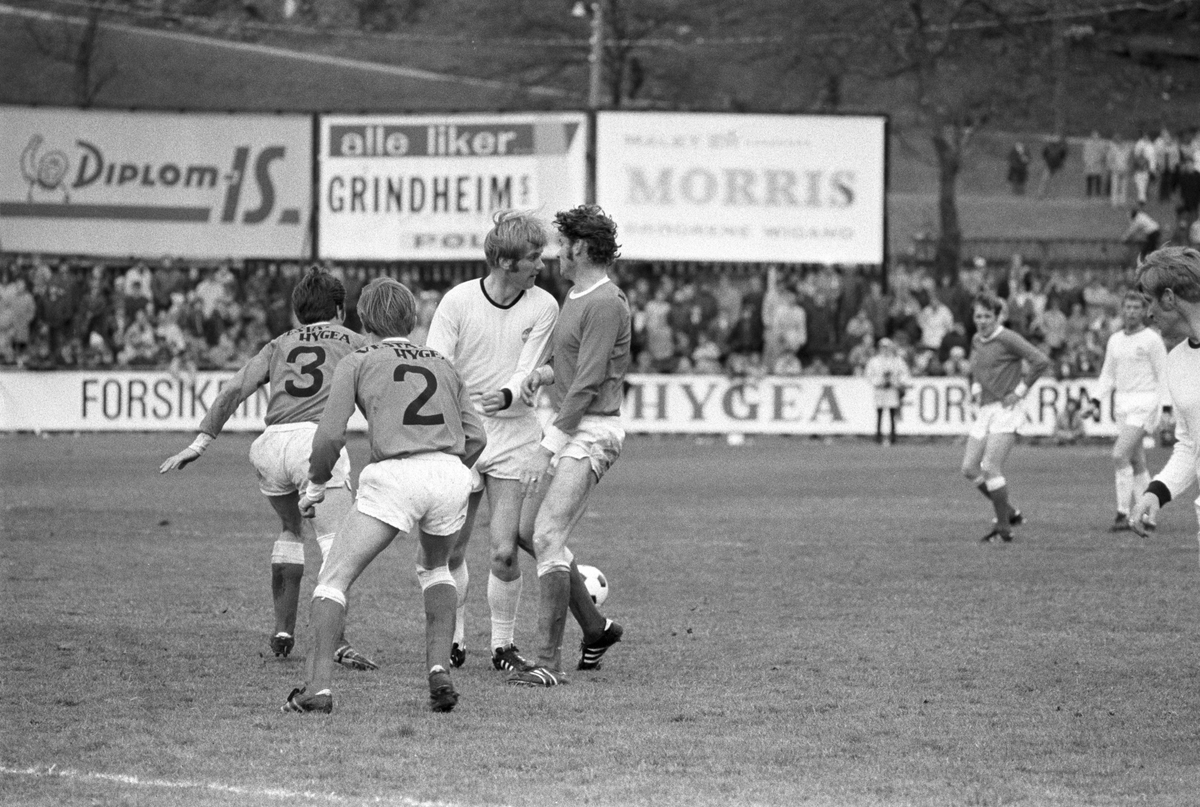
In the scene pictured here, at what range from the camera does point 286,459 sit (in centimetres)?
959

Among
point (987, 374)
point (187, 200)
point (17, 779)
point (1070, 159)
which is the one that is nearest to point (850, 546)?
point (987, 374)

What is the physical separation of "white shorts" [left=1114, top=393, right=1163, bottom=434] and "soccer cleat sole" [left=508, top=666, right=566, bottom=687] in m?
9.50

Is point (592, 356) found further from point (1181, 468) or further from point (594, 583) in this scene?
point (1181, 468)

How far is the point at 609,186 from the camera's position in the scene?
33344mm

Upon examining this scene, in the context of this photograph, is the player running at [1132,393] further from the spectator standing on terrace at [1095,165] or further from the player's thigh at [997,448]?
the spectator standing on terrace at [1095,165]

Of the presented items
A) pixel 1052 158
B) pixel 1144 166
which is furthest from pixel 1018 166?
pixel 1144 166

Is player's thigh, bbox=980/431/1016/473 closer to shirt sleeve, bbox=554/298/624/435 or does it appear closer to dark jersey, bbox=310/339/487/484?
shirt sleeve, bbox=554/298/624/435

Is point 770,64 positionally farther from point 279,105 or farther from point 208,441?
point 208,441

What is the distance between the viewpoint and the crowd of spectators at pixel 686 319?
31.5 m

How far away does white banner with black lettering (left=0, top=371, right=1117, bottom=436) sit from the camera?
30.5 meters

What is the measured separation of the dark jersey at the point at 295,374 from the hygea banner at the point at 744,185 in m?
23.7

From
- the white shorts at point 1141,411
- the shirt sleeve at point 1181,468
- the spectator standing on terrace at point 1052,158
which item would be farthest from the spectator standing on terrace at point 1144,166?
the shirt sleeve at point 1181,468

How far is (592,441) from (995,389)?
329 inches

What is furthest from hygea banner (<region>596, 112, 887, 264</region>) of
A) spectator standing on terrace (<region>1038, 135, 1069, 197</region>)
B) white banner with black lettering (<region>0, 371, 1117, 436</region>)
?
spectator standing on terrace (<region>1038, 135, 1069, 197</region>)
